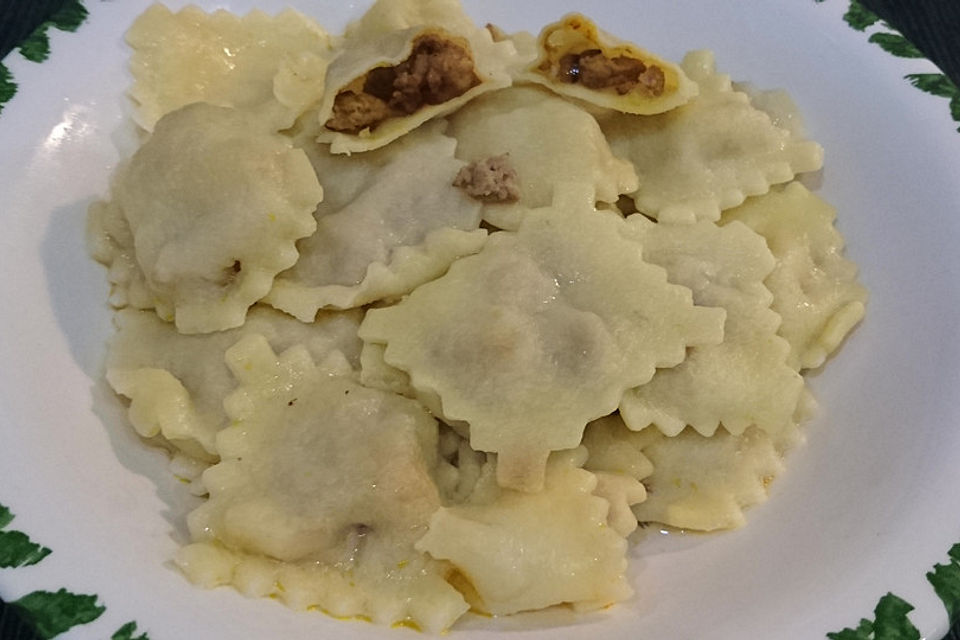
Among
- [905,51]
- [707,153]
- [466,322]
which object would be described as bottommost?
[466,322]

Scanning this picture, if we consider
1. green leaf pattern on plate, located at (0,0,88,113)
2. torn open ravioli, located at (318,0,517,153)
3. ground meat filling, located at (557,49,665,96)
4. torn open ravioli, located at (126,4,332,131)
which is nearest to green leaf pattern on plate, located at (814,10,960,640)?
ground meat filling, located at (557,49,665,96)

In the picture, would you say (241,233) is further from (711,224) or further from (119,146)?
(711,224)

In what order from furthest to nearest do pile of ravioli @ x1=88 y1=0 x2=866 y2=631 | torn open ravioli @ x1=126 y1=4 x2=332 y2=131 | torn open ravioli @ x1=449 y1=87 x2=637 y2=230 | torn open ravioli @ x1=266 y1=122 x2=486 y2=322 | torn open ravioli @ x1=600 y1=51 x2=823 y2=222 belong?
1. torn open ravioli @ x1=126 y1=4 x2=332 y2=131
2. torn open ravioli @ x1=600 y1=51 x2=823 y2=222
3. torn open ravioli @ x1=449 y1=87 x2=637 y2=230
4. torn open ravioli @ x1=266 y1=122 x2=486 y2=322
5. pile of ravioli @ x1=88 y1=0 x2=866 y2=631

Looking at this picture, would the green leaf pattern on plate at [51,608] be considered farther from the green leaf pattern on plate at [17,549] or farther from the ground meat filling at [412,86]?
the ground meat filling at [412,86]

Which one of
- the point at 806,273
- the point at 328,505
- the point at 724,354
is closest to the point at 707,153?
the point at 806,273

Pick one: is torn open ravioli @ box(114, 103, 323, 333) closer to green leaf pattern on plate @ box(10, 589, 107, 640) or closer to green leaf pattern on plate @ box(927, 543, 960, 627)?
Result: green leaf pattern on plate @ box(10, 589, 107, 640)

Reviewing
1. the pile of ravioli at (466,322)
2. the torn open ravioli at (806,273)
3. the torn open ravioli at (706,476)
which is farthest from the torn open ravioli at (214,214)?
the torn open ravioli at (806,273)

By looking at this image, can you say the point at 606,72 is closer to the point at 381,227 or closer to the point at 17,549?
the point at 381,227
